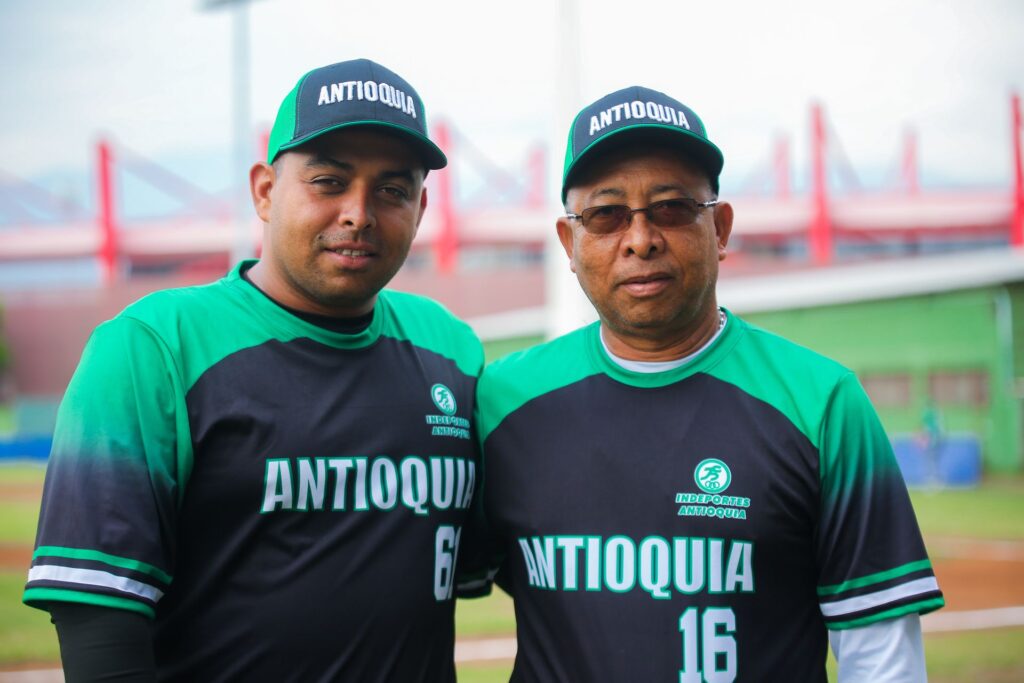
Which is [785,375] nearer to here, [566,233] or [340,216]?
[566,233]

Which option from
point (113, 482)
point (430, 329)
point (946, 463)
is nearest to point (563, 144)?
point (430, 329)

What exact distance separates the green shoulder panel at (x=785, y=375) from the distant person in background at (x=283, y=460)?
2.47 ft

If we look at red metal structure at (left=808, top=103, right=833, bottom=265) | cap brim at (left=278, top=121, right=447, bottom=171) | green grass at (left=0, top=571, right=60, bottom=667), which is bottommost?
green grass at (left=0, top=571, right=60, bottom=667)

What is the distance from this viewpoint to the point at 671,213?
2.17m

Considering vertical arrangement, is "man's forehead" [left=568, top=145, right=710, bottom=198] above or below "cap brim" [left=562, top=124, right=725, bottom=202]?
below

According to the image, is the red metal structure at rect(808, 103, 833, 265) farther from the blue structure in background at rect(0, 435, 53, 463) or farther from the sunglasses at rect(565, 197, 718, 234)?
the sunglasses at rect(565, 197, 718, 234)

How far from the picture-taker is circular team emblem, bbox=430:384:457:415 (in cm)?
240

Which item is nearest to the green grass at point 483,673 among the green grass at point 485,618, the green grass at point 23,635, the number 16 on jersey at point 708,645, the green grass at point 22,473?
the green grass at point 485,618

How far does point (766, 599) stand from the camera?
6.72ft

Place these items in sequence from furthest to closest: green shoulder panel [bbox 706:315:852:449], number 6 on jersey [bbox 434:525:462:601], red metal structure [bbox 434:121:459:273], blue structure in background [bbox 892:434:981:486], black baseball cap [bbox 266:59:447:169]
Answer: red metal structure [bbox 434:121:459:273] < blue structure in background [bbox 892:434:981:486] < number 6 on jersey [bbox 434:525:462:601] < black baseball cap [bbox 266:59:447:169] < green shoulder panel [bbox 706:315:852:449]

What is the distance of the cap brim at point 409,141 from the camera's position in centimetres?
215

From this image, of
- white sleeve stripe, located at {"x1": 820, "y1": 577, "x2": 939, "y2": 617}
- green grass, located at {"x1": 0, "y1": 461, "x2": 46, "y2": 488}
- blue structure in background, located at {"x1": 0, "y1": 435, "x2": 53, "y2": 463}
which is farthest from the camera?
blue structure in background, located at {"x1": 0, "y1": 435, "x2": 53, "y2": 463}

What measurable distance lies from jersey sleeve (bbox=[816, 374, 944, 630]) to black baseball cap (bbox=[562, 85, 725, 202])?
635mm

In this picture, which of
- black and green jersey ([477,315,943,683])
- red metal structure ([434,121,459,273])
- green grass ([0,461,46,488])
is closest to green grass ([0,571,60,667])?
black and green jersey ([477,315,943,683])
